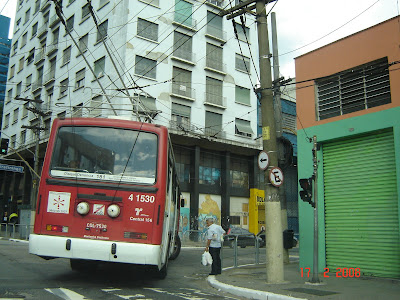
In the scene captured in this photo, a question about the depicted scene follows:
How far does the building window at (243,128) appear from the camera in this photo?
111 ft

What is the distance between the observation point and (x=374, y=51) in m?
10.8

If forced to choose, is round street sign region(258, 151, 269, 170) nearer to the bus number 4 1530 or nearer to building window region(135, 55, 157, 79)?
the bus number 4 1530

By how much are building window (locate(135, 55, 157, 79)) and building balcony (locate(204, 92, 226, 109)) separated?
508 cm

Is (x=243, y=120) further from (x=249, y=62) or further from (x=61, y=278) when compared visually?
(x=61, y=278)

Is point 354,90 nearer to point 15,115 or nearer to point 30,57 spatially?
point 30,57

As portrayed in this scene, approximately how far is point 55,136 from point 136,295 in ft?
11.6

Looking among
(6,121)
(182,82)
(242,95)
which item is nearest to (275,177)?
(182,82)

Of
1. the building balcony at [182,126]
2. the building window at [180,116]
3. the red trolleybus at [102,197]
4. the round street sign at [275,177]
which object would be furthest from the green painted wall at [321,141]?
the building window at [180,116]

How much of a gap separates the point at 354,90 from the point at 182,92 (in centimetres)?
2080

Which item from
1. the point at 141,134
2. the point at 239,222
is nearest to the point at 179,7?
the point at 239,222

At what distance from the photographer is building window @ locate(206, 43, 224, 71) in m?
33.4

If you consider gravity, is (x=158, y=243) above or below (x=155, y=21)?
below

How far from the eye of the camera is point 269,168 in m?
9.39

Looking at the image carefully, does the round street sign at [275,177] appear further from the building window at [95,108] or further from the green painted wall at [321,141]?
the building window at [95,108]
